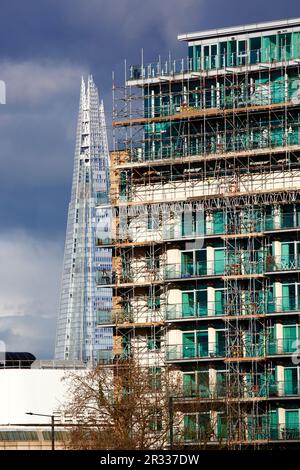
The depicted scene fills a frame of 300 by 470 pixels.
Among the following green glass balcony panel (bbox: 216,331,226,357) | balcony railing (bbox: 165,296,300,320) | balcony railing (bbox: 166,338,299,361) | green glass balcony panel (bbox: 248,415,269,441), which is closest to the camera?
green glass balcony panel (bbox: 248,415,269,441)

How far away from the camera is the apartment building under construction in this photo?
306ft

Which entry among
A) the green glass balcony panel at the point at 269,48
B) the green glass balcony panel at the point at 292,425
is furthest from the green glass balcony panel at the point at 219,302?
the green glass balcony panel at the point at 269,48

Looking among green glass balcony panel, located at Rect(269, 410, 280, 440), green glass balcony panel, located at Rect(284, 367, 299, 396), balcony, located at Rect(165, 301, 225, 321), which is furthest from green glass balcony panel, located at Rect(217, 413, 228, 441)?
balcony, located at Rect(165, 301, 225, 321)

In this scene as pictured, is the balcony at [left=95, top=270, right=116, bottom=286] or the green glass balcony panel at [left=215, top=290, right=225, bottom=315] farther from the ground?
the balcony at [left=95, top=270, right=116, bottom=286]

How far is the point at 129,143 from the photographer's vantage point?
339 feet

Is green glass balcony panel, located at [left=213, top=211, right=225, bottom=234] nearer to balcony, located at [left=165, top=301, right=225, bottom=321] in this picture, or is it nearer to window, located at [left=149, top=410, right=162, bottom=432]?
balcony, located at [left=165, top=301, right=225, bottom=321]

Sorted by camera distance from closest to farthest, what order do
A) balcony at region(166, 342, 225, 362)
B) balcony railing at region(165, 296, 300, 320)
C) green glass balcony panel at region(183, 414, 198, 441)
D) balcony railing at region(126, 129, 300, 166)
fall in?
1. green glass balcony panel at region(183, 414, 198, 441)
2. balcony railing at region(165, 296, 300, 320)
3. balcony at region(166, 342, 225, 362)
4. balcony railing at region(126, 129, 300, 166)

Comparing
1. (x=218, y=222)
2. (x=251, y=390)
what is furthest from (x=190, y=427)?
(x=218, y=222)

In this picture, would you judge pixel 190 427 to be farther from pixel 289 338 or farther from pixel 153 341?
pixel 153 341

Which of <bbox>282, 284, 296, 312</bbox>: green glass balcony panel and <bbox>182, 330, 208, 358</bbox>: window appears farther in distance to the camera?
<bbox>182, 330, 208, 358</bbox>: window

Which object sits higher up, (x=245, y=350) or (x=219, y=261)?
(x=219, y=261)

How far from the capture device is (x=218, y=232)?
97.2m

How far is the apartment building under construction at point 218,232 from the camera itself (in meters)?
93.4
